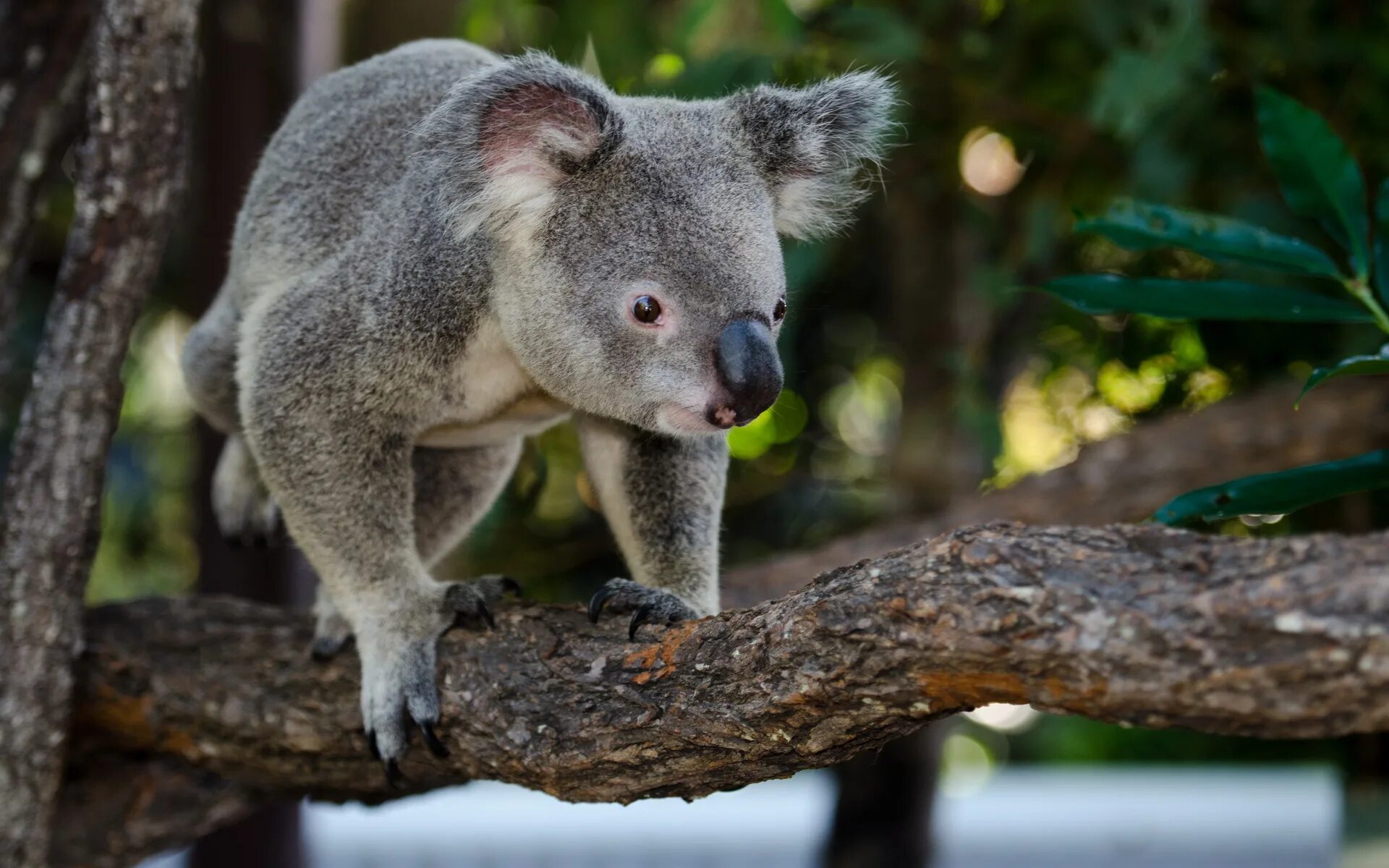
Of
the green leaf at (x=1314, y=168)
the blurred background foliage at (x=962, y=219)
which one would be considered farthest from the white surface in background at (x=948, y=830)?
the green leaf at (x=1314, y=168)

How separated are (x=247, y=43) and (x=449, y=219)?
2.68m

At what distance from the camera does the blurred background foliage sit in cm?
355

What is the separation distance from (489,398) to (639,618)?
602 millimetres

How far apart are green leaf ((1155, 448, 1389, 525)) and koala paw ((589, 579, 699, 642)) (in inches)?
34.0

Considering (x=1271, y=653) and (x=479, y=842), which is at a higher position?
(x=1271, y=653)

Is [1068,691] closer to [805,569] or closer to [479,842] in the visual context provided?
[805,569]

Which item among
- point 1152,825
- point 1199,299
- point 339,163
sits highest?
point 339,163

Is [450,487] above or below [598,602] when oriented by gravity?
above

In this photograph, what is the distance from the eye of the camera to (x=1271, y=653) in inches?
52.5

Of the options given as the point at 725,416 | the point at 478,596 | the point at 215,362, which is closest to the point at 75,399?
the point at 215,362

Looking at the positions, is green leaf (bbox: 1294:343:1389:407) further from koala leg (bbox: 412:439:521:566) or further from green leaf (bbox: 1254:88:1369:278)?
koala leg (bbox: 412:439:521:566)

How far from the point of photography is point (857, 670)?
1.65m

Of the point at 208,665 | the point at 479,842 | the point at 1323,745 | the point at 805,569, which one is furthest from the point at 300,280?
the point at 1323,745

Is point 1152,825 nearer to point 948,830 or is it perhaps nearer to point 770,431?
point 948,830
